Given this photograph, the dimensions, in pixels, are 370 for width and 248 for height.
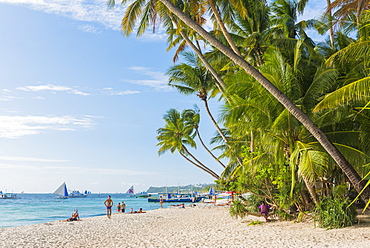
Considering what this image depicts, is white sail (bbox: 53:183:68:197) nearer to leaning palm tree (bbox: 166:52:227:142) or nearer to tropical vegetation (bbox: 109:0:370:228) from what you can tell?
leaning palm tree (bbox: 166:52:227:142)

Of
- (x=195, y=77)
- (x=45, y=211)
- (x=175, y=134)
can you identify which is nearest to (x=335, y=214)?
(x=195, y=77)

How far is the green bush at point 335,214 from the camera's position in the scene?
9.62m

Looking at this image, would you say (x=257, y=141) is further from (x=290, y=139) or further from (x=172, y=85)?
(x=172, y=85)

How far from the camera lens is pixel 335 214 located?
31.7ft

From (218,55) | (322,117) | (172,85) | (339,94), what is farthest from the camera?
(172,85)

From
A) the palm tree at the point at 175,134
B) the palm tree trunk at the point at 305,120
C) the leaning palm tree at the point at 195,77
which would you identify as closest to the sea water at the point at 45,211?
the palm tree at the point at 175,134

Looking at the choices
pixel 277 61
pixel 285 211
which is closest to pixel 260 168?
pixel 285 211

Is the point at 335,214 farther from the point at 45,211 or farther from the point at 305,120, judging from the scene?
the point at 45,211

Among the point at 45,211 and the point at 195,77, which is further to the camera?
the point at 45,211

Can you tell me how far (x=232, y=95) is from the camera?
415 inches

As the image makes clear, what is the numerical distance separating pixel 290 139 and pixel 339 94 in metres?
2.98

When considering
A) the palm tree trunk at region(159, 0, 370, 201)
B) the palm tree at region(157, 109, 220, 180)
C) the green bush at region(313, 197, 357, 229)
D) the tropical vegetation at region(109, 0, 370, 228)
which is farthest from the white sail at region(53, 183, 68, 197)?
the palm tree trunk at region(159, 0, 370, 201)

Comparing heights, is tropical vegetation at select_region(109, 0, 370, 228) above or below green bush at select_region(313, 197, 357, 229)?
above

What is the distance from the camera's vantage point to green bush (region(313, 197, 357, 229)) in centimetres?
962
